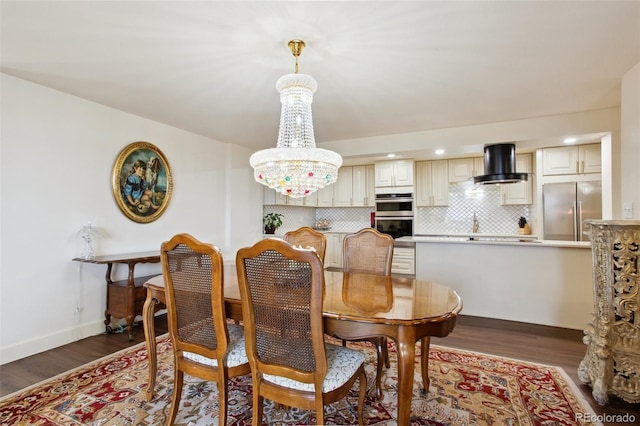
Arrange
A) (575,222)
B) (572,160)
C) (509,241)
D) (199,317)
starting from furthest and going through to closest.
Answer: (572,160), (575,222), (509,241), (199,317)

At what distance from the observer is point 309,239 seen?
2.80 meters

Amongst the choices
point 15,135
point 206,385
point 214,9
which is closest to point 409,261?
point 206,385

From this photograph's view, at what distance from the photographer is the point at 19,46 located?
209cm

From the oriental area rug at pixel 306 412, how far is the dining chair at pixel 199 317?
1.17 feet

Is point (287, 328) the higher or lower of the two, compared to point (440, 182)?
lower

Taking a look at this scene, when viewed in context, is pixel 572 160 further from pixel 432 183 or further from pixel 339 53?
pixel 339 53

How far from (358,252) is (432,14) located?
5.73 ft

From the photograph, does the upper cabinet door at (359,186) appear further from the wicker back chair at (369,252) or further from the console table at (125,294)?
the console table at (125,294)

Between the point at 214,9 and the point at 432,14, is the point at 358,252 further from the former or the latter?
the point at 214,9

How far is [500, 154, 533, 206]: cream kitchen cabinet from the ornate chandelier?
13.9 ft

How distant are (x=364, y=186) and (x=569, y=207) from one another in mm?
3353

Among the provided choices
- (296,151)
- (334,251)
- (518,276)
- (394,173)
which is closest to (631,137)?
(518,276)

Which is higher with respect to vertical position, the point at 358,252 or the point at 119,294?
the point at 358,252

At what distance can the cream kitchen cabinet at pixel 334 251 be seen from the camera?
643 centimetres
